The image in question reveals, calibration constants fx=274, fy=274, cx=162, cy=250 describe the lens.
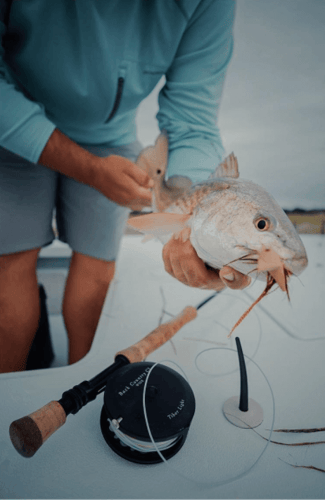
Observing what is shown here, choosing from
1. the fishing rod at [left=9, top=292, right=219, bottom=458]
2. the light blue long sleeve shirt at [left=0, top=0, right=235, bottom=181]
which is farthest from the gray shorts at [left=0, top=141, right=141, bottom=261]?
the fishing rod at [left=9, top=292, right=219, bottom=458]

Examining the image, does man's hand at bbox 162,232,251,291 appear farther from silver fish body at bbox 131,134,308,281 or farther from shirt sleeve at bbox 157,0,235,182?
shirt sleeve at bbox 157,0,235,182

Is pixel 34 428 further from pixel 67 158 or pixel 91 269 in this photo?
pixel 91 269

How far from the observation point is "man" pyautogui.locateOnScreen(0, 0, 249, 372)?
0.67 m

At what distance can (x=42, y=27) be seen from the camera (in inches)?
26.5

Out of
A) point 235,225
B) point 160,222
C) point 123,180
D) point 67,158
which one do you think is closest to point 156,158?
point 123,180

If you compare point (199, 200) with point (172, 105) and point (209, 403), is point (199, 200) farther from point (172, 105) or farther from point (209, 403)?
point (172, 105)

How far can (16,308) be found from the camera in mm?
866

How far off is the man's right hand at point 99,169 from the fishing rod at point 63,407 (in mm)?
390

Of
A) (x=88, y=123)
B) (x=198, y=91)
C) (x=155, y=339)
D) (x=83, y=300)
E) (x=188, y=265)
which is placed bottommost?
(x=83, y=300)

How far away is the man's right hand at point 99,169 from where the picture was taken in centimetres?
69

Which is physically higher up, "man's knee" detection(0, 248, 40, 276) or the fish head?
the fish head

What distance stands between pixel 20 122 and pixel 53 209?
41cm

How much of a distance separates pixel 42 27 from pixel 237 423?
948mm

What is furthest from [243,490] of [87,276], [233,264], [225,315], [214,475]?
[87,276]
